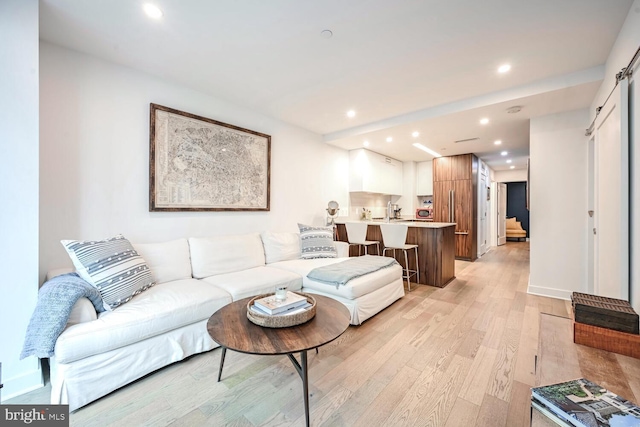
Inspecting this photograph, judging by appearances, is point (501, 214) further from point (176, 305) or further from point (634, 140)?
point (176, 305)

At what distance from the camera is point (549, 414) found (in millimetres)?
836

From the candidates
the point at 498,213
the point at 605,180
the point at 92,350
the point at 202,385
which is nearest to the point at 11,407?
the point at 92,350

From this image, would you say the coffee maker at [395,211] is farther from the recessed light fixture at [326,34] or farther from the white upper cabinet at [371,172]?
the recessed light fixture at [326,34]

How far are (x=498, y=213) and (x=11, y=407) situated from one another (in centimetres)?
1000

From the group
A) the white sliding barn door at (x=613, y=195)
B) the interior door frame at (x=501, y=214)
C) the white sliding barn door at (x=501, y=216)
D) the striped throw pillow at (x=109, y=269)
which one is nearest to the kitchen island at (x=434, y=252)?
the white sliding barn door at (x=613, y=195)

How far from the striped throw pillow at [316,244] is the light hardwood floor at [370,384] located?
1.17 meters

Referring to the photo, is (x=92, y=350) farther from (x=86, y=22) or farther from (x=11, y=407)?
(x=86, y=22)

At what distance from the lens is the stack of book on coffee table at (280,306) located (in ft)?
5.07

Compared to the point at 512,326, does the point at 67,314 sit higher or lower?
higher

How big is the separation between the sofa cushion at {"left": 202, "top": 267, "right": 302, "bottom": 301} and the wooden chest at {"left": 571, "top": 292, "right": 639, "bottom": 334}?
2148mm

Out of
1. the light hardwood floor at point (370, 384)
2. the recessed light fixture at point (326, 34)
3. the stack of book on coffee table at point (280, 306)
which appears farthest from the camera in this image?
the recessed light fixture at point (326, 34)

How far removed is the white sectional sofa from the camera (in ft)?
4.95

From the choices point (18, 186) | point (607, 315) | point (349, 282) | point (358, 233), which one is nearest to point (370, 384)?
point (349, 282)

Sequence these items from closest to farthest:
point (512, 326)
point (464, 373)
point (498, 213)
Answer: point (464, 373)
point (512, 326)
point (498, 213)
